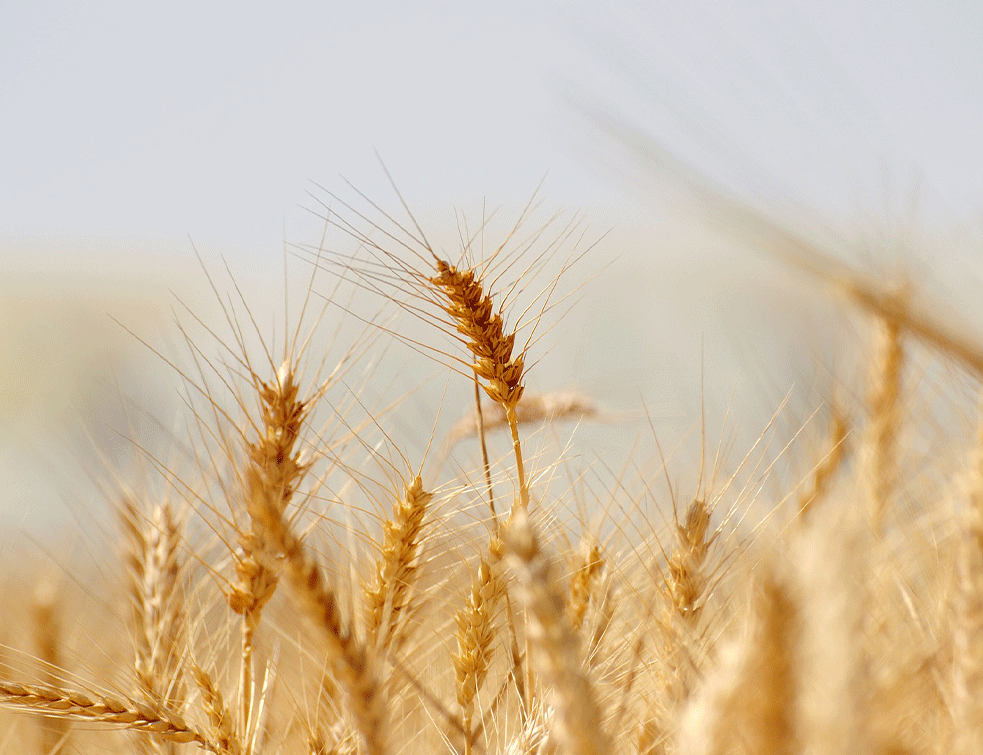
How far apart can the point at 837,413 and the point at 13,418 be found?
621 centimetres

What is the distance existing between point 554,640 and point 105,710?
2.20ft

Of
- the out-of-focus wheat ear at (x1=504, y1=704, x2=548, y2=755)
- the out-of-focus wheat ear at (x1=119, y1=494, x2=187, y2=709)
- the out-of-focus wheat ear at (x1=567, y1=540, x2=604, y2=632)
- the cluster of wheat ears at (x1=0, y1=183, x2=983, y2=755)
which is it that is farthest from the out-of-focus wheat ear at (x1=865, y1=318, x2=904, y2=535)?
the out-of-focus wheat ear at (x1=119, y1=494, x2=187, y2=709)

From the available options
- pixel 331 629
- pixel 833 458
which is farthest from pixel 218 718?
pixel 833 458

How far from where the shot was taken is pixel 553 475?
39.8 inches

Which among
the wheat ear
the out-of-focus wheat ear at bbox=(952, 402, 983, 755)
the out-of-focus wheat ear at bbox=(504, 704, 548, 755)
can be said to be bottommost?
the out-of-focus wheat ear at bbox=(504, 704, 548, 755)

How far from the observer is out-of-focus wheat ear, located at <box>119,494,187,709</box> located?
3.43ft

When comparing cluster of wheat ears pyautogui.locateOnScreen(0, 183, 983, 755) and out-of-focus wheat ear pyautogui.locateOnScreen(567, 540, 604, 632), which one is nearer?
cluster of wheat ears pyautogui.locateOnScreen(0, 183, 983, 755)

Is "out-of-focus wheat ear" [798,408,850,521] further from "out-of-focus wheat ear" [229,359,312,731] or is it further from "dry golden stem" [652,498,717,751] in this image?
"out-of-focus wheat ear" [229,359,312,731]

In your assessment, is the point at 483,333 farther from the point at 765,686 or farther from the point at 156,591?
the point at 156,591

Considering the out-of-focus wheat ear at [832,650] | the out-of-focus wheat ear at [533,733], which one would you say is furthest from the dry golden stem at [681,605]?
the out-of-focus wheat ear at [832,650]

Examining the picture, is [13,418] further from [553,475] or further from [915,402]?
[915,402]

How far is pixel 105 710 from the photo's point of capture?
0.83 meters

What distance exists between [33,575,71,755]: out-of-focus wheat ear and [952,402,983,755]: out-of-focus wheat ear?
1345mm

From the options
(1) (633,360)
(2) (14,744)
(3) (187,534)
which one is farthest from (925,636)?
(1) (633,360)
